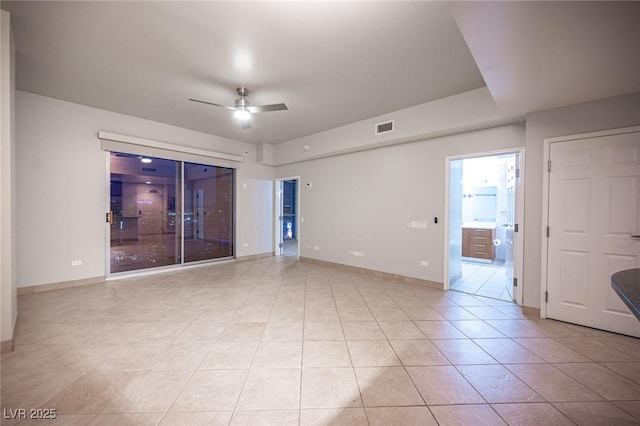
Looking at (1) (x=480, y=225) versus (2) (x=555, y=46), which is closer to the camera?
(2) (x=555, y=46)

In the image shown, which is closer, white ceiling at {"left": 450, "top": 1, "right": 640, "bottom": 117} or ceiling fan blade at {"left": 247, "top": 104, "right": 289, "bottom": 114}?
white ceiling at {"left": 450, "top": 1, "right": 640, "bottom": 117}

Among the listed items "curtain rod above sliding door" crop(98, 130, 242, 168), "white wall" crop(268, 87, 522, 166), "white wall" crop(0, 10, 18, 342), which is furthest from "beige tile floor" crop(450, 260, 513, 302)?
"curtain rod above sliding door" crop(98, 130, 242, 168)

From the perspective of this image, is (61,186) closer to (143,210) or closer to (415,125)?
(143,210)

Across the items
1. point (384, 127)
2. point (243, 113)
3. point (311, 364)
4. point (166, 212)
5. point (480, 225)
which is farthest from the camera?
point (480, 225)

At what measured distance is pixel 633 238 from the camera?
258 centimetres

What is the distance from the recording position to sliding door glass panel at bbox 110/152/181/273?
4.81 metres

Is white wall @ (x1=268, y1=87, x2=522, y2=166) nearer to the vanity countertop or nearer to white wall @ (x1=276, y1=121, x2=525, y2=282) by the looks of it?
white wall @ (x1=276, y1=121, x2=525, y2=282)

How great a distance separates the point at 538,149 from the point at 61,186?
276 inches

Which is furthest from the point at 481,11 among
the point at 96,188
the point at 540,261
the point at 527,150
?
the point at 96,188

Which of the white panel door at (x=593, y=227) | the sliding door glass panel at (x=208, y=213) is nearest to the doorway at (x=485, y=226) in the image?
the white panel door at (x=593, y=227)

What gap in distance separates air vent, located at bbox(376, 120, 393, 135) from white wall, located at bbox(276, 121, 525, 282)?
0.43 meters

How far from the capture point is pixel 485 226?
6543 mm

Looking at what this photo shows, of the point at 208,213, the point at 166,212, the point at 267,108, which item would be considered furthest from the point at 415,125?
the point at 166,212

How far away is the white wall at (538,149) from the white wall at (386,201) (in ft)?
1.18
